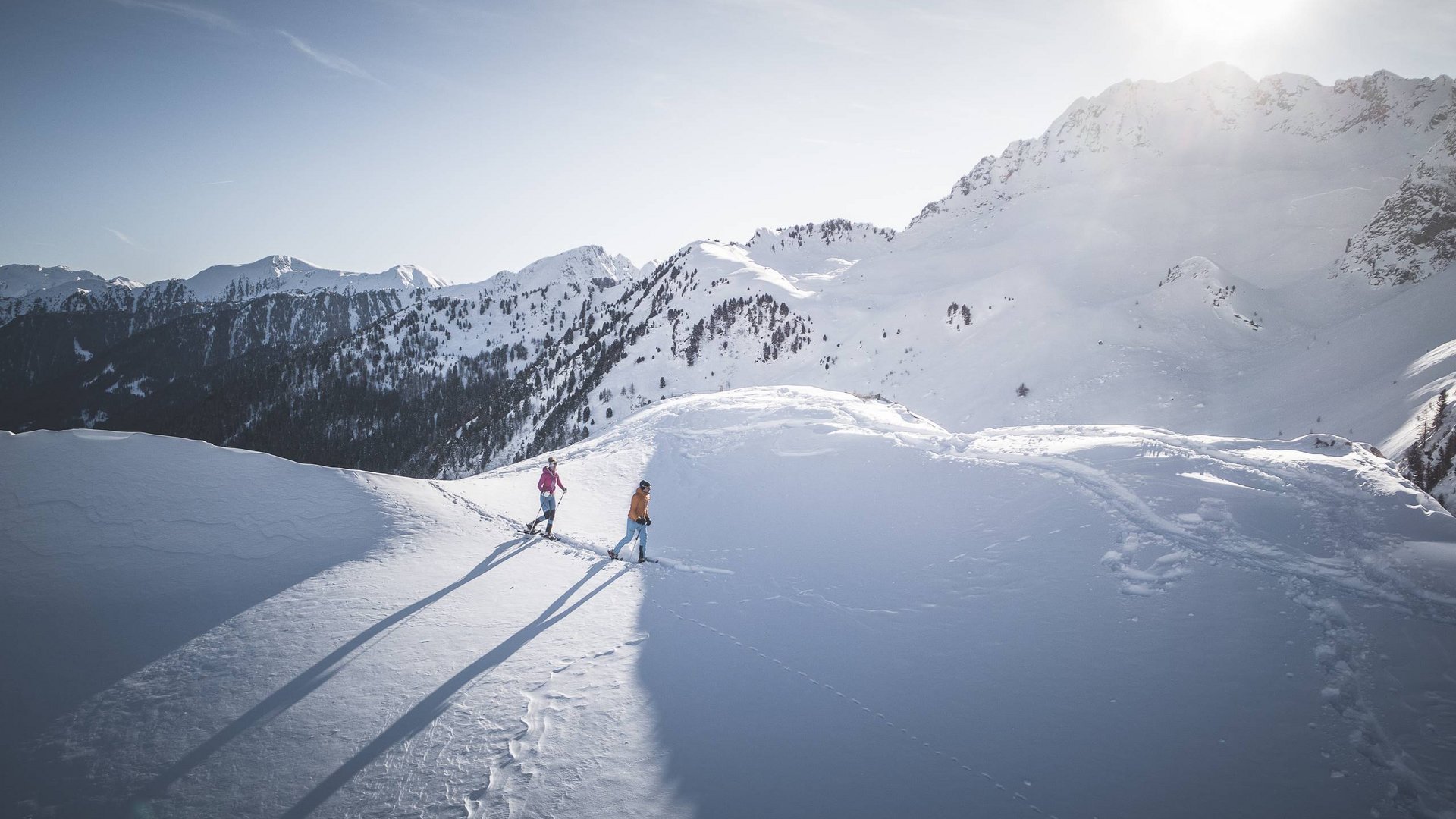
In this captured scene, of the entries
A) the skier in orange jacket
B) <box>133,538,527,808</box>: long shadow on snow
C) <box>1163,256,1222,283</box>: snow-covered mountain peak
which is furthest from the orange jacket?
<box>1163,256,1222,283</box>: snow-covered mountain peak

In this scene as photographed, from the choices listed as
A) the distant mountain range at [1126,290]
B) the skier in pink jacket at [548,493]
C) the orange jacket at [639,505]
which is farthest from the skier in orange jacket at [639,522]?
the distant mountain range at [1126,290]

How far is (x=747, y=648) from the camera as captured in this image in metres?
→ 7.85

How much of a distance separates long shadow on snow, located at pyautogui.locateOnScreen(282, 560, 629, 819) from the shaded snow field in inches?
1.5

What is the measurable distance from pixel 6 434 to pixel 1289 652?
20985 mm

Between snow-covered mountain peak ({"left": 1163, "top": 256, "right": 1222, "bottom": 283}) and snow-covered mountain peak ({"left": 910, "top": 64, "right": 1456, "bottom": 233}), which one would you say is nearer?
snow-covered mountain peak ({"left": 1163, "top": 256, "right": 1222, "bottom": 283})

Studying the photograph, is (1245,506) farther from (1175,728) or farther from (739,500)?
(739,500)

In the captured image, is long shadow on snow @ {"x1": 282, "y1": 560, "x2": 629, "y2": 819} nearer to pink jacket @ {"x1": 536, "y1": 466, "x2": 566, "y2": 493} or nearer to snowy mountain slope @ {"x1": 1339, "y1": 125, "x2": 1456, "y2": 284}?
pink jacket @ {"x1": 536, "y1": 466, "x2": 566, "y2": 493}

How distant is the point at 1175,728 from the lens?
5.73 meters

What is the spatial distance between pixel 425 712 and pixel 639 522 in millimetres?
5712

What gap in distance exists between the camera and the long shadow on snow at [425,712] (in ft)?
15.6

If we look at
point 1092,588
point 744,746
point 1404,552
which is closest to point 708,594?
point 744,746

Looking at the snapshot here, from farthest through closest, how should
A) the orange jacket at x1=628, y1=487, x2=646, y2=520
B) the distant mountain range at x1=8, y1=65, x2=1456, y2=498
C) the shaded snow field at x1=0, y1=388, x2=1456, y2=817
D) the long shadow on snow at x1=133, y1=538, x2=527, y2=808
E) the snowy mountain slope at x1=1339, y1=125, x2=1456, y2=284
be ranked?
1. the snowy mountain slope at x1=1339, y1=125, x2=1456, y2=284
2. the distant mountain range at x1=8, y1=65, x2=1456, y2=498
3. the orange jacket at x1=628, y1=487, x2=646, y2=520
4. the shaded snow field at x1=0, y1=388, x2=1456, y2=817
5. the long shadow on snow at x1=133, y1=538, x2=527, y2=808

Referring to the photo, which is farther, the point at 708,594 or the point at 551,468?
the point at 551,468

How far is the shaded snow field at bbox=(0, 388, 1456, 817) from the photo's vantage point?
499 centimetres
